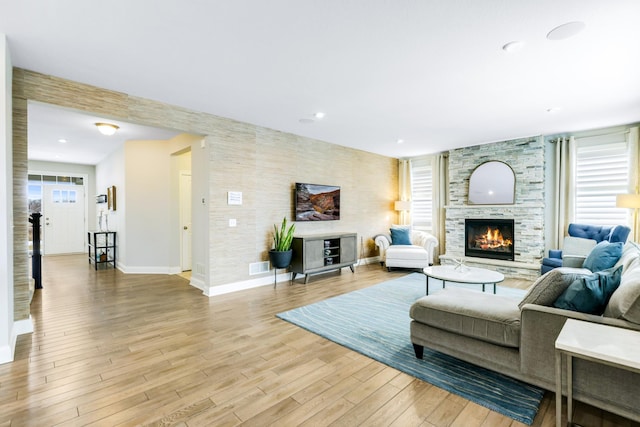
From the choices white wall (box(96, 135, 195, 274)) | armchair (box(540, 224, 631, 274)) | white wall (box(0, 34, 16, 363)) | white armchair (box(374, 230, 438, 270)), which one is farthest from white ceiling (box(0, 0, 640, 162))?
white armchair (box(374, 230, 438, 270))

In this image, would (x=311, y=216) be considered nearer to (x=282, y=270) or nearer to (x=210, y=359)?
(x=282, y=270)

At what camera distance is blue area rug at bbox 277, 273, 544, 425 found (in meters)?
2.00

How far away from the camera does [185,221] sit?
20.4 feet

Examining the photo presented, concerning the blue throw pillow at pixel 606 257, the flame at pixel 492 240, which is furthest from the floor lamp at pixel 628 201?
the blue throw pillow at pixel 606 257

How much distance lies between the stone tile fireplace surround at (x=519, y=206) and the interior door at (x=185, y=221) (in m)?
5.56

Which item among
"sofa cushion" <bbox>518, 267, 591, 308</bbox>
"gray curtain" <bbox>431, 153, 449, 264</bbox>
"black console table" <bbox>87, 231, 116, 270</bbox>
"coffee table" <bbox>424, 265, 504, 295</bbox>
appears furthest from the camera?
"gray curtain" <bbox>431, 153, 449, 264</bbox>

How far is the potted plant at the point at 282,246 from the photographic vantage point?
4906 millimetres

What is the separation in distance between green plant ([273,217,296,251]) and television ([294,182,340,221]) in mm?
405

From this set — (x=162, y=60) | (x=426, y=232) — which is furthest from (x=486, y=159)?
(x=162, y=60)

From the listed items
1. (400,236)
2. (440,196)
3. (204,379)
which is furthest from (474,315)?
(440,196)

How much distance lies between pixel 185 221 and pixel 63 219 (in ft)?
17.6

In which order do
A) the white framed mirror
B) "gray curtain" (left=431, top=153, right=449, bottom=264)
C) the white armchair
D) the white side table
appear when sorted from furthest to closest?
"gray curtain" (left=431, top=153, right=449, bottom=264)
the white armchair
the white framed mirror
the white side table

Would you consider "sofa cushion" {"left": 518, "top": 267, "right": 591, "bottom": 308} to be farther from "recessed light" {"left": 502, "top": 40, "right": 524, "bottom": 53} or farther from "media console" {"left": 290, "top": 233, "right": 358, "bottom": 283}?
"media console" {"left": 290, "top": 233, "right": 358, "bottom": 283}

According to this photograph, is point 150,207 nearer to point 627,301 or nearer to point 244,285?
point 244,285
